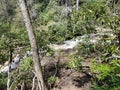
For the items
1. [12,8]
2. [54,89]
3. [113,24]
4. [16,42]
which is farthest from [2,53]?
[12,8]

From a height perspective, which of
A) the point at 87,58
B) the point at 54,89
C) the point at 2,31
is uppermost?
the point at 2,31

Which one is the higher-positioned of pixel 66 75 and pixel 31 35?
pixel 31 35

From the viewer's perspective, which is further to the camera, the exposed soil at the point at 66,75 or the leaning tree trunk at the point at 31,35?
the exposed soil at the point at 66,75

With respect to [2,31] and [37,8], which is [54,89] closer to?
[2,31]

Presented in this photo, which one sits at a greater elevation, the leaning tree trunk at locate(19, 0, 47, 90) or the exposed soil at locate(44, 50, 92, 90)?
the leaning tree trunk at locate(19, 0, 47, 90)

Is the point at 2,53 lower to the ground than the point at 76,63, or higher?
higher

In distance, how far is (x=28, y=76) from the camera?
10.3 m

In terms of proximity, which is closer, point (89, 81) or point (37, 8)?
point (89, 81)

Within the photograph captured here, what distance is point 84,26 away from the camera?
11.7 metres

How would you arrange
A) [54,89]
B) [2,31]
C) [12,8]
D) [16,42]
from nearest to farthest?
[16,42] < [2,31] < [54,89] < [12,8]

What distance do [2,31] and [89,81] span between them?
431 cm

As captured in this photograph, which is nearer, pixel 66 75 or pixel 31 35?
pixel 31 35

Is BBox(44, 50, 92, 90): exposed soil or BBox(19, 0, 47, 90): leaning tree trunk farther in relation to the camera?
BBox(44, 50, 92, 90): exposed soil

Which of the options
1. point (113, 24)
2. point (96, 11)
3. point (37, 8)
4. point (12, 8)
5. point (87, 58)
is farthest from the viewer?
point (12, 8)
